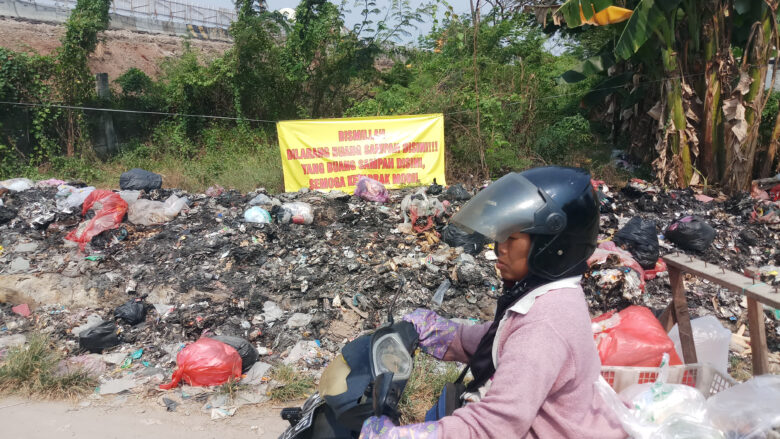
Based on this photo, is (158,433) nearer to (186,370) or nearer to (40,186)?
(186,370)

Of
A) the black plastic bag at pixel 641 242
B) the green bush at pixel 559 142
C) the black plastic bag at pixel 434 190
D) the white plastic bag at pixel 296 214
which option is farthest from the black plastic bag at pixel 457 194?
the green bush at pixel 559 142

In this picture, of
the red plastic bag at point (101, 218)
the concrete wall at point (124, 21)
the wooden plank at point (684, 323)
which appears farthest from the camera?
the concrete wall at point (124, 21)

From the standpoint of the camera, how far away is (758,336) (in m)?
2.07

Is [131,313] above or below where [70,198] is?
below

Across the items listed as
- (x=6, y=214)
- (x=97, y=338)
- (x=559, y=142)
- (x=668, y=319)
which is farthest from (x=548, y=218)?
(x=559, y=142)

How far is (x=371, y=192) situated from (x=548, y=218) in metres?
6.48

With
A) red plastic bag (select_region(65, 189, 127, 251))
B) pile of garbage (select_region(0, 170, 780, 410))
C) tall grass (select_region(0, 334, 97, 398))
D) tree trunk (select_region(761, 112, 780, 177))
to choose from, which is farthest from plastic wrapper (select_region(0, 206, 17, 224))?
tree trunk (select_region(761, 112, 780, 177))

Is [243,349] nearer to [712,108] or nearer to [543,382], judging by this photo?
[543,382]

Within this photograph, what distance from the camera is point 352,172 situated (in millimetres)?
8945

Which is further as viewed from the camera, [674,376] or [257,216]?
[257,216]

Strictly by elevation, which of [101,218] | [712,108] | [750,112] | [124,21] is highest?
[124,21]

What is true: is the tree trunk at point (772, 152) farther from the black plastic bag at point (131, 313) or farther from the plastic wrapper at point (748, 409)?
the black plastic bag at point (131, 313)

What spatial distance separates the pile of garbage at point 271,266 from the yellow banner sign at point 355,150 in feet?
4.05

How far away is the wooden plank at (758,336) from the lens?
2.04 meters
